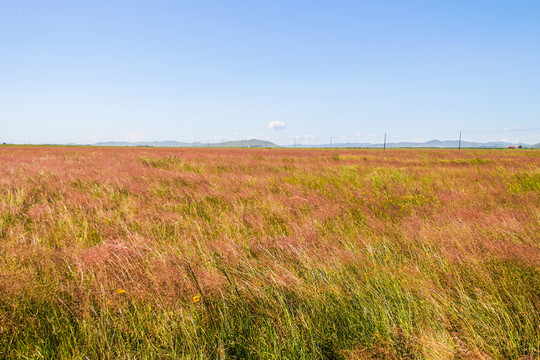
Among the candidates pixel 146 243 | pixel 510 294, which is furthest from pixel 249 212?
pixel 510 294

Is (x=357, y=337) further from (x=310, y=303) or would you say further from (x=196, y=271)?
(x=196, y=271)

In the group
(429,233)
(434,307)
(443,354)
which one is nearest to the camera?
(443,354)

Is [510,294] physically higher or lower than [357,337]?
higher

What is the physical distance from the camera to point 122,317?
5.63 ft

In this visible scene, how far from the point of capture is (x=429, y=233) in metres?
3.19

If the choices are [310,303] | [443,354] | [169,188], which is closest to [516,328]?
[443,354]

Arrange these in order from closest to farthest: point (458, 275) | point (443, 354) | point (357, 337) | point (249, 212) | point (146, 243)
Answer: point (443, 354)
point (357, 337)
point (458, 275)
point (146, 243)
point (249, 212)

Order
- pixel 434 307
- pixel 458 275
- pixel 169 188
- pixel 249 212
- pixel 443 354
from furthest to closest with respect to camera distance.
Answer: pixel 169 188
pixel 249 212
pixel 458 275
pixel 434 307
pixel 443 354

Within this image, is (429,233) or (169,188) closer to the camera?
(429,233)

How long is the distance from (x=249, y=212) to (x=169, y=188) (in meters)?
2.96

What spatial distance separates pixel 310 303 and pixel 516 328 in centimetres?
137

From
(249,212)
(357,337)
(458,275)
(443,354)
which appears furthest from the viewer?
(249,212)

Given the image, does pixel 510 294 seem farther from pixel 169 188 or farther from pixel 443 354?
pixel 169 188

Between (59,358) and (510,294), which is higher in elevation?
(510,294)
